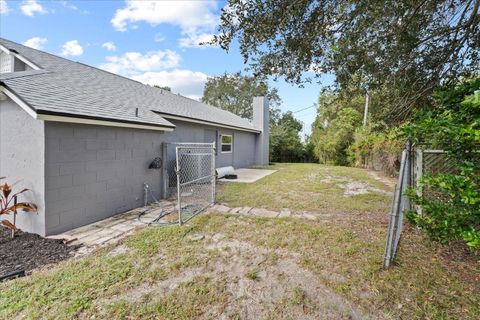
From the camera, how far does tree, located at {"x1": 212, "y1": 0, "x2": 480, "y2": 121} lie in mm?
4008

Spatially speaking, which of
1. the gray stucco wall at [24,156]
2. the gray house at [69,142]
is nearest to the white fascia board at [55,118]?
the gray house at [69,142]

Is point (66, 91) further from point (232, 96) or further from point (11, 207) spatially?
point (232, 96)

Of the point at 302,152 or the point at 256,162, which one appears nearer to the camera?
the point at 256,162

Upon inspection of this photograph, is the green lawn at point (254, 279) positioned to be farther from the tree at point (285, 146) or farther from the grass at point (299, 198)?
the tree at point (285, 146)

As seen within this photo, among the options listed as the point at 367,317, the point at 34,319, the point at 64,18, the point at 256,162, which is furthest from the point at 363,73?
the point at 256,162

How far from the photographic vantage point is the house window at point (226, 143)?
13.6 meters

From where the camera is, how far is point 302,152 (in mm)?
24703

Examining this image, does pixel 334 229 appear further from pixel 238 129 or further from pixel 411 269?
pixel 238 129

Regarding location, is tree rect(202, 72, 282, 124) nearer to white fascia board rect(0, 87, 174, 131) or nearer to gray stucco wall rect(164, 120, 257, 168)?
Answer: gray stucco wall rect(164, 120, 257, 168)

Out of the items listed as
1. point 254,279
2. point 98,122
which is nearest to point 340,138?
point 98,122

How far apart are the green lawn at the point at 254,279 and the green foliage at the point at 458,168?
87cm

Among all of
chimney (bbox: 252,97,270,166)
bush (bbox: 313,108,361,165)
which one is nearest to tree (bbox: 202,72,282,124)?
bush (bbox: 313,108,361,165)

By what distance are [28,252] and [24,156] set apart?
1.77m

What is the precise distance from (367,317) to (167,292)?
6.86 feet
